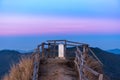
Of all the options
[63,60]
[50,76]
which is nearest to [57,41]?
[63,60]

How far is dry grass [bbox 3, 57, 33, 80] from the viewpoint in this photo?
68.6 feet

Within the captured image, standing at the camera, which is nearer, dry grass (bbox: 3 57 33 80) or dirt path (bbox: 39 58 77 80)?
dry grass (bbox: 3 57 33 80)

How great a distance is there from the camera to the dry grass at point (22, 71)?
824 inches

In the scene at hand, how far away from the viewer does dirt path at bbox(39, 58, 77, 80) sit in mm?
22234

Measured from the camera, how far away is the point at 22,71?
73.0 ft

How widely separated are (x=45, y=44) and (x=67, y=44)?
1578mm

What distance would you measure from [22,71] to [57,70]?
2.52 metres

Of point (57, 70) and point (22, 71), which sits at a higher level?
point (22, 71)

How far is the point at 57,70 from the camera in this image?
24.2m

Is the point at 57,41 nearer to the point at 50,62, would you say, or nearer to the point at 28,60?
the point at 50,62

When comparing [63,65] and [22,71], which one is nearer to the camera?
[22,71]

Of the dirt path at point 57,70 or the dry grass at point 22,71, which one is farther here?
the dirt path at point 57,70

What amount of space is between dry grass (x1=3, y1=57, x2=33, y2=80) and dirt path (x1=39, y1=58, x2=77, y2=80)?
701mm

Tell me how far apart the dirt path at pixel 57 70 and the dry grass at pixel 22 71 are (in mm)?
701
